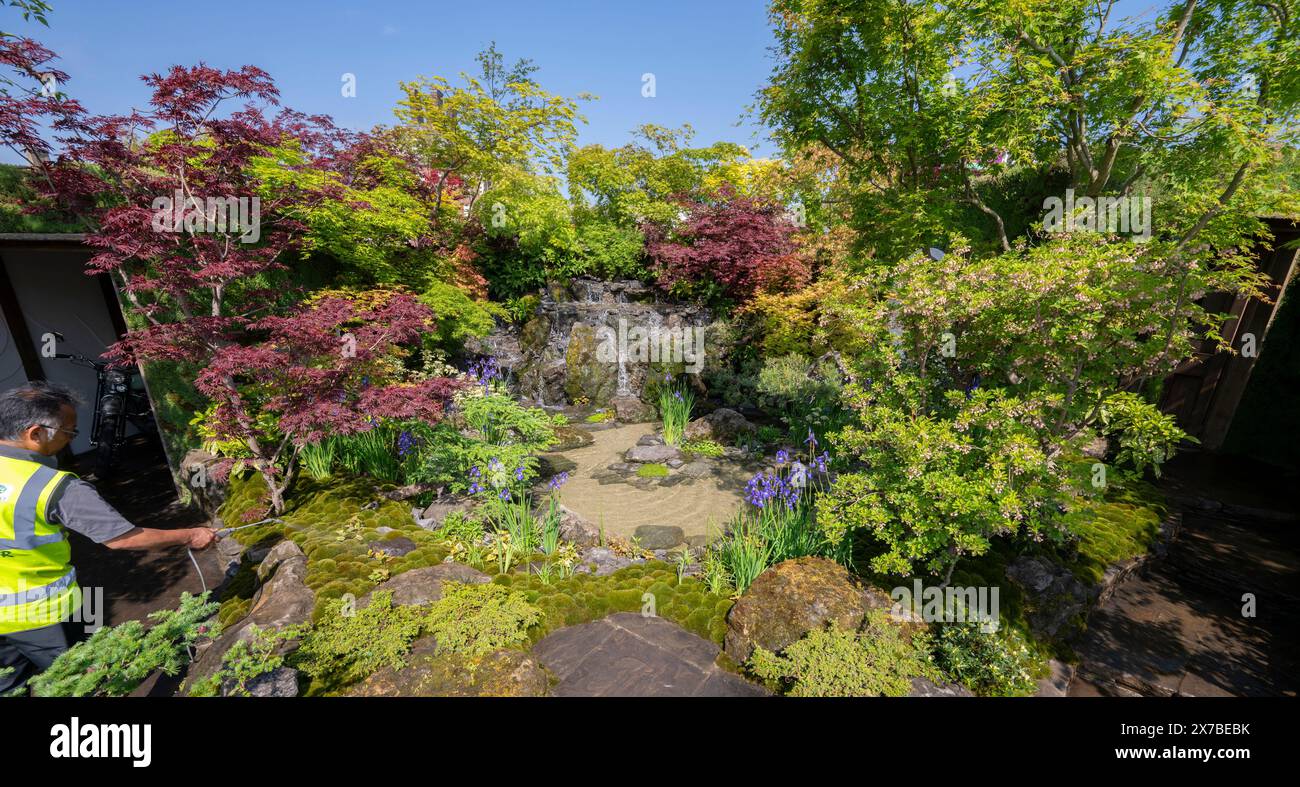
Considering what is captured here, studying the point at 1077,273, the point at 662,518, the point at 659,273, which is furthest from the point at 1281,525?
the point at 659,273

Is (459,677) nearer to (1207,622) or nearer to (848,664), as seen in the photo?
(848,664)

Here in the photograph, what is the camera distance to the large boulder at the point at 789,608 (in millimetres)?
A: 3604

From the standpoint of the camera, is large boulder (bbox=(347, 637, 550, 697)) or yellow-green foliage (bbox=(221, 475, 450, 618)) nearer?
large boulder (bbox=(347, 637, 550, 697))

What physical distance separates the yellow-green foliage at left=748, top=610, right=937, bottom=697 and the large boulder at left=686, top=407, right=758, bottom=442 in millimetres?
5161

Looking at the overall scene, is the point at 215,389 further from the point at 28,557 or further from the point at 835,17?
the point at 835,17

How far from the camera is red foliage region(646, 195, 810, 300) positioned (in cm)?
1023

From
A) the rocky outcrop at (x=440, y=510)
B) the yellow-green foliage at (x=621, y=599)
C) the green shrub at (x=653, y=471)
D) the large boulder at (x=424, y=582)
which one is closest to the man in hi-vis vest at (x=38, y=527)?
the large boulder at (x=424, y=582)

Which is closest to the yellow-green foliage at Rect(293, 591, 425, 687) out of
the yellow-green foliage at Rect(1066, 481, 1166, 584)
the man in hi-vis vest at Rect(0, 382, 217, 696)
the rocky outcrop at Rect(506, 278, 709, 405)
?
the man in hi-vis vest at Rect(0, 382, 217, 696)

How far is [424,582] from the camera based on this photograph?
4.10 metres

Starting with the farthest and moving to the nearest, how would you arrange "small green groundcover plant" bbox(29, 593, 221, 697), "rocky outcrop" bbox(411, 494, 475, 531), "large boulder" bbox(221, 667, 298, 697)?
"rocky outcrop" bbox(411, 494, 475, 531), "large boulder" bbox(221, 667, 298, 697), "small green groundcover plant" bbox(29, 593, 221, 697)

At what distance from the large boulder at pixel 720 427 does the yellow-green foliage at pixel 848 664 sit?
5.16 meters

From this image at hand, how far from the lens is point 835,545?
4484 mm

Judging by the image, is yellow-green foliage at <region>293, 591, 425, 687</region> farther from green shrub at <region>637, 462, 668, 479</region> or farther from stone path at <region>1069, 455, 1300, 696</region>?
stone path at <region>1069, 455, 1300, 696</region>
